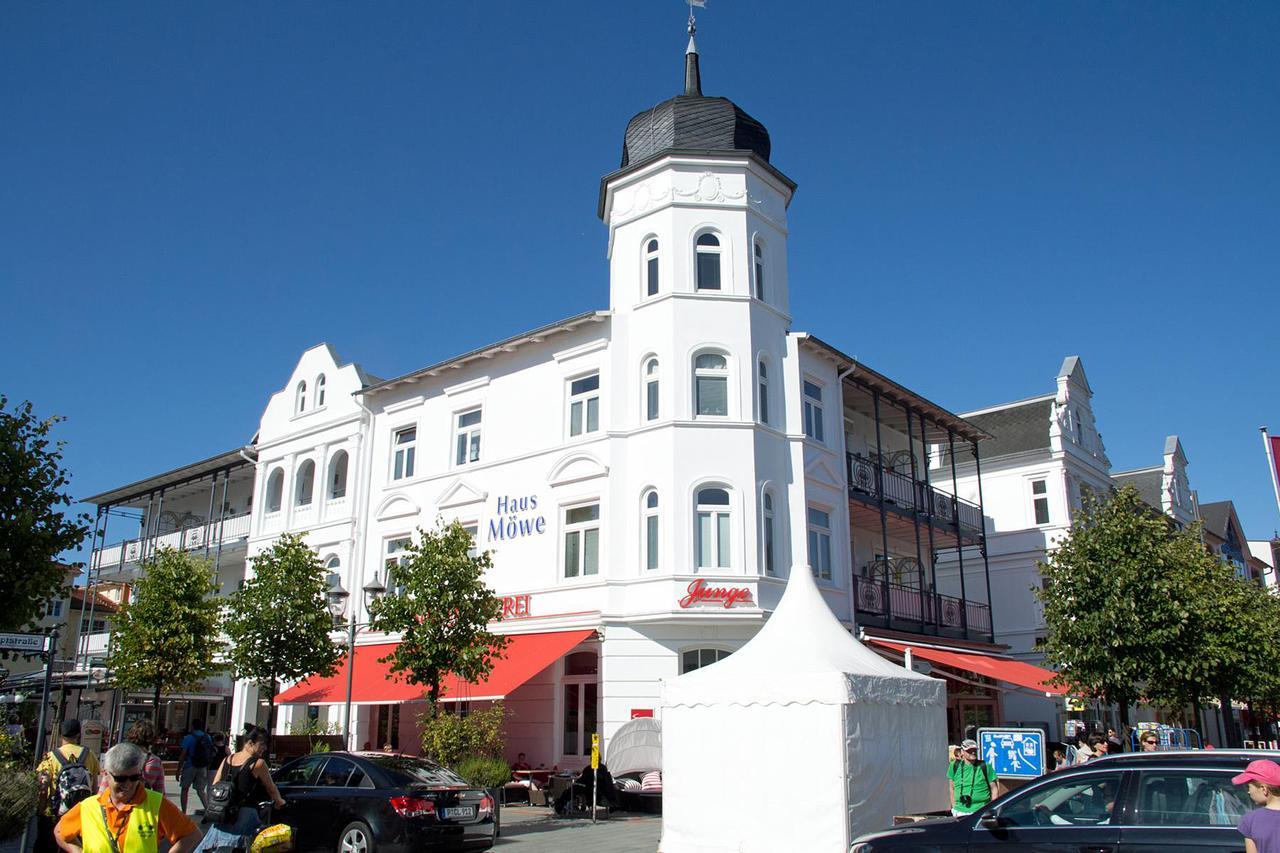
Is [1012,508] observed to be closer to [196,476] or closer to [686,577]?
[686,577]

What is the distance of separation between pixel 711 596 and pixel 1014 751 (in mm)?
8340

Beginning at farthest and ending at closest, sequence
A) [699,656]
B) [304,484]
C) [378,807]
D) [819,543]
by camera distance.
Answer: [304,484], [819,543], [699,656], [378,807]

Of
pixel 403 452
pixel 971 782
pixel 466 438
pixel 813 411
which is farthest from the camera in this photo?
pixel 403 452

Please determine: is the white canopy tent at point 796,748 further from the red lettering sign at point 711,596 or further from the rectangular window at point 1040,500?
the rectangular window at point 1040,500

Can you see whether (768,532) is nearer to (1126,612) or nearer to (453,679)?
(1126,612)

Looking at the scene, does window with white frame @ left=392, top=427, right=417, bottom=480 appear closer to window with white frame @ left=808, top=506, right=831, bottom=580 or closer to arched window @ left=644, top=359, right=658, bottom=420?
→ arched window @ left=644, top=359, right=658, bottom=420

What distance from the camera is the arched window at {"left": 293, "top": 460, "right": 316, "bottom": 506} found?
31211 mm

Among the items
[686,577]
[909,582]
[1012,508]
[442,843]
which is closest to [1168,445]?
[1012,508]

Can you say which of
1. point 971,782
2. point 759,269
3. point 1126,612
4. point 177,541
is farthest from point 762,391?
point 177,541

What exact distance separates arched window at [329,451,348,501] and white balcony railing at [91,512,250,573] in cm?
423

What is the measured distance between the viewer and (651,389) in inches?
907

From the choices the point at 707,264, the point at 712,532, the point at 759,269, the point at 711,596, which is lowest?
the point at 711,596

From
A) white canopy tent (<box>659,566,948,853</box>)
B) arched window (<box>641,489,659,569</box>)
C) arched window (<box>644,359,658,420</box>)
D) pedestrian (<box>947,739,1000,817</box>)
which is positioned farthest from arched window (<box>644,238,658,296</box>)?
pedestrian (<box>947,739,1000,817</box>)

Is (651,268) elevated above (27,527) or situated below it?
above
